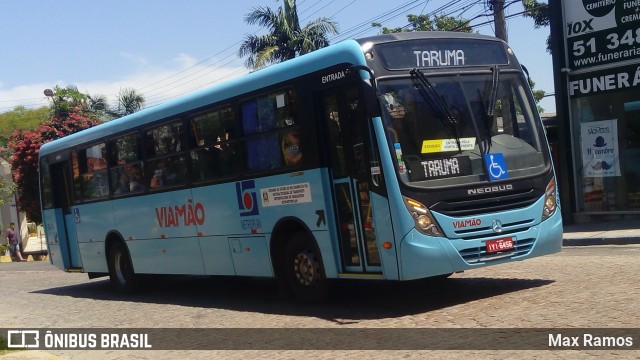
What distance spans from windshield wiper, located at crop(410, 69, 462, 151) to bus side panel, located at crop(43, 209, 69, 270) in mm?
10871

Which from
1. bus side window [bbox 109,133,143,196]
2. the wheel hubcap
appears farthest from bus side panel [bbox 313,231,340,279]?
bus side window [bbox 109,133,143,196]

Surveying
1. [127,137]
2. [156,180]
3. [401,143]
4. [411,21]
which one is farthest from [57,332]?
[411,21]

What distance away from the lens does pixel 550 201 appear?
32.3ft

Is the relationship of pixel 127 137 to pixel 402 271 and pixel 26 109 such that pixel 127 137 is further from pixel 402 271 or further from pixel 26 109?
pixel 26 109

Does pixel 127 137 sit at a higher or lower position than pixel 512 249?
Result: higher

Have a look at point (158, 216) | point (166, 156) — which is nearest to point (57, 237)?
point (158, 216)

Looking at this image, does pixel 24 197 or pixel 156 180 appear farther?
pixel 24 197

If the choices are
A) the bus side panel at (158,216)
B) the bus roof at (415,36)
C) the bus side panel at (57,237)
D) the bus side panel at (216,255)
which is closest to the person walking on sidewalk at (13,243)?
the bus side panel at (57,237)

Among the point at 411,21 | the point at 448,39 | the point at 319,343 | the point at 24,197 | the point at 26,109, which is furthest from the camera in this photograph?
the point at 26,109

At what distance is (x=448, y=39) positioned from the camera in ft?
32.6

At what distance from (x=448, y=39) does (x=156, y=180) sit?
6.10 m

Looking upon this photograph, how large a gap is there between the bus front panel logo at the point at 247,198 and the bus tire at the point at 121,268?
179 inches

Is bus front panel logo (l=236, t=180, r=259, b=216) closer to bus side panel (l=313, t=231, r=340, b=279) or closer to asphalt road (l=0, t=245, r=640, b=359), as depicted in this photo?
asphalt road (l=0, t=245, r=640, b=359)

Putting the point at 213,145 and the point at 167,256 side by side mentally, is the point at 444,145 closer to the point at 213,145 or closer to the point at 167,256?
the point at 213,145
